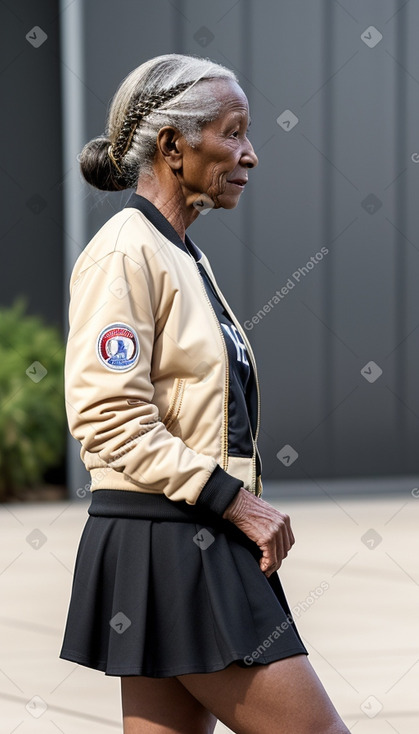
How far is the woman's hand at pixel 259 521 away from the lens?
7.84ft

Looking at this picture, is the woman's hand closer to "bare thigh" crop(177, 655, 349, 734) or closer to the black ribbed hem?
the black ribbed hem

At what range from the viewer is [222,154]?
103 inches

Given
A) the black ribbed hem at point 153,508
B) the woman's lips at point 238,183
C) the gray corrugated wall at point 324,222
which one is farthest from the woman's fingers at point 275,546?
the gray corrugated wall at point 324,222

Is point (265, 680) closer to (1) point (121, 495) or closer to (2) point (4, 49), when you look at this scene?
(1) point (121, 495)

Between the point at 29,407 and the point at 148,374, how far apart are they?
30.4 ft

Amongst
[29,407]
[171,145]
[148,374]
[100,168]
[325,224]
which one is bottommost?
[29,407]

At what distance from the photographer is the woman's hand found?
2.39 metres

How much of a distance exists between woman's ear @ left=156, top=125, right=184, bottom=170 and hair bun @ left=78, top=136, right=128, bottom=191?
6.7 inches

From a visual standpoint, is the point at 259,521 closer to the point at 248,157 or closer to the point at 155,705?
the point at 155,705

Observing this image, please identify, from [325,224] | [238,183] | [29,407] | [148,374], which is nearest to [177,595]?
[148,374]

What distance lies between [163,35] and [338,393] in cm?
378

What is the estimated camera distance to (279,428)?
11820 millimetres

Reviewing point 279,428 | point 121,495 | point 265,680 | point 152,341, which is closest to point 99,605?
point 121,495

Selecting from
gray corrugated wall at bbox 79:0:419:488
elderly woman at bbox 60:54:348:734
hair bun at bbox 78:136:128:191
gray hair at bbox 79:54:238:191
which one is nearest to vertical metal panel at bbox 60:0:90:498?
gray corrugated wall at bbox 79:0:419:488
